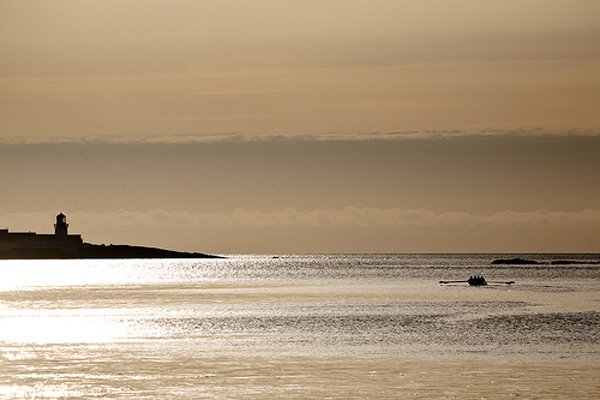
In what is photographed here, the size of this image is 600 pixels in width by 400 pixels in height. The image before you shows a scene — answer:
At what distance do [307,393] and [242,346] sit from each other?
22245 millimetres

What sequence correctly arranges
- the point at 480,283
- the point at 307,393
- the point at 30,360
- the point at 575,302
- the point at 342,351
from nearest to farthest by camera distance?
the point at 307,393, the point at 30,360, the point at 342,351, the point at 575,302, the point at 480,283

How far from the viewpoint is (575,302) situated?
11975 cm

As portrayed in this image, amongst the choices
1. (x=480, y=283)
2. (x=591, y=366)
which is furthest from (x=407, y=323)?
(x=480, y=283)

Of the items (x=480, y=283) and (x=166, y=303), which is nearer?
(x=166, y=303)

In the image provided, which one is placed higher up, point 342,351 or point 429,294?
point 429,294

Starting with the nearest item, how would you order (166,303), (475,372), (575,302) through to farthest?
(475,372) → (575,302) → (166,303)

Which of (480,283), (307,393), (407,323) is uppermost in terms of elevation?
(480,283)

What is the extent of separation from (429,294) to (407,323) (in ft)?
176

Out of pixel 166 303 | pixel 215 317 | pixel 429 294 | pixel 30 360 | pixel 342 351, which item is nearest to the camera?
pixel 30 360

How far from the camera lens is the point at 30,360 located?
6247 cm

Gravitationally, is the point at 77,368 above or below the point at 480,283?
below

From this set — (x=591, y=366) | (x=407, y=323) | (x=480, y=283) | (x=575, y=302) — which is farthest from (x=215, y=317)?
(x=480, y=283)

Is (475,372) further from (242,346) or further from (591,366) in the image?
(242,346)

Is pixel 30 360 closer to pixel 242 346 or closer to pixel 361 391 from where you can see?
pixel 242 346
